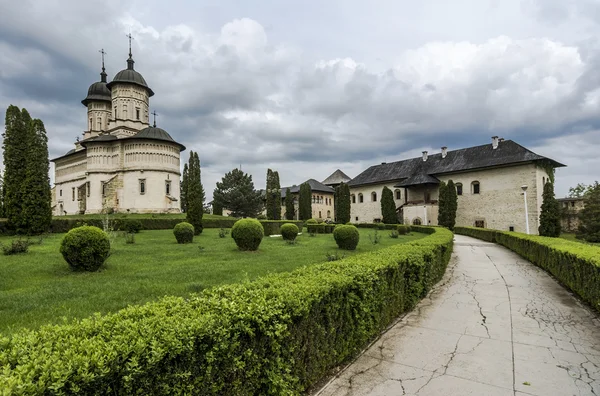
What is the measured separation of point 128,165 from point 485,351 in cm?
4349

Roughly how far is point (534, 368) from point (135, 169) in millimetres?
43037

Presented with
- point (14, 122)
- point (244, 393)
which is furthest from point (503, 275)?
point (14, 122)

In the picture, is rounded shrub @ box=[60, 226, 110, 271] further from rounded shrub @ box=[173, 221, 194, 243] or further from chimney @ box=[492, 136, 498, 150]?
chimney @ box=[492, 136, 498, 150]

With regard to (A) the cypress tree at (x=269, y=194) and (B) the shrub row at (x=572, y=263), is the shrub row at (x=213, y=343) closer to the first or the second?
(B) the shrub row at (x=572, y=263)

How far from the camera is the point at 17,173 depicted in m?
20.2

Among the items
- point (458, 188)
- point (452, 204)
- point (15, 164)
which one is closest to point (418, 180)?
point (458, 188)

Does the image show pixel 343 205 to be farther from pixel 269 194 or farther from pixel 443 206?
pixel 269 194

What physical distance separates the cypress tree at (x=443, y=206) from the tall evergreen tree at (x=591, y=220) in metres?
13.4

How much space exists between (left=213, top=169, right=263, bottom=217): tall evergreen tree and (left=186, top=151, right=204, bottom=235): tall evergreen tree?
85.8ft

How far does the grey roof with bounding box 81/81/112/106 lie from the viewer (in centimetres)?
4969

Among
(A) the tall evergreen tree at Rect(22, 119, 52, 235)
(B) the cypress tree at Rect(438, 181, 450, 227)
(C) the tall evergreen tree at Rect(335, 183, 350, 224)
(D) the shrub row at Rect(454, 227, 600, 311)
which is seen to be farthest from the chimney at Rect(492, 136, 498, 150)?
(A) the tall evergreen tree at Rect(22, 119, 52, 235)

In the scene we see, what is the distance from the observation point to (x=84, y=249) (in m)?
9.15

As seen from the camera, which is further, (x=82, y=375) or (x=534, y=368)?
(x=534, y=368)

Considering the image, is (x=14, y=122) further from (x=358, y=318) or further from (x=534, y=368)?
(x=534, y=368)
